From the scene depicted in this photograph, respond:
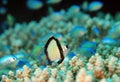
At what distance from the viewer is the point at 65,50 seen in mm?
3369

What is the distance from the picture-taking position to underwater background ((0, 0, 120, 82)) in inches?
117

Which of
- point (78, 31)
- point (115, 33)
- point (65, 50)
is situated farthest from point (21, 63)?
point (78, 31)

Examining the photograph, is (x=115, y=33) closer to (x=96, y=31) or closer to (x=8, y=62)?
(x=96, y=31)

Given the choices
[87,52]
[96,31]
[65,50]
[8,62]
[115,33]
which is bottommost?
[65,50]

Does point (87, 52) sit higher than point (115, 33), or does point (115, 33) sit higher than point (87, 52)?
point (115, 33)

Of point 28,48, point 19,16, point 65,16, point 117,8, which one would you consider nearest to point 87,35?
point 28,48

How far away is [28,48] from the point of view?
6719mm

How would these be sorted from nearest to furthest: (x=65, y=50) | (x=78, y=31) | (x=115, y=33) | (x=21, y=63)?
(x=65, y=50)
(x=21, y=63)
(x=115, y=33)
(x=78, y=31)

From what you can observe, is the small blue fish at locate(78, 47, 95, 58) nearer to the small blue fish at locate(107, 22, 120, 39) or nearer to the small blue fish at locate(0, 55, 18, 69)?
the small blue fish at locate(107, 22, 120, 39)

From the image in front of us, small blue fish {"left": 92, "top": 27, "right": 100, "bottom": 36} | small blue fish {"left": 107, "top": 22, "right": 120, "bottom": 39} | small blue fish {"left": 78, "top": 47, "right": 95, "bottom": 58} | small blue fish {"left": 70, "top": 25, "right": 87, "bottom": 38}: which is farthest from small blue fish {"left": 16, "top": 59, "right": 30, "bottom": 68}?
small blue fish {"left": 92, "top": 27, "right": 100, "bottom": 36}

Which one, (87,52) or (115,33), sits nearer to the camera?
(87,52)

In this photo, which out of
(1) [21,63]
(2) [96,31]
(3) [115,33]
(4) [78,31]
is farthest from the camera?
(2) [96,31]

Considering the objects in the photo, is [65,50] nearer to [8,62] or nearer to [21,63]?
[21,63]

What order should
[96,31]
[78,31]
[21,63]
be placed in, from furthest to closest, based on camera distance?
[96,31]
[78,31]
[21,63]
